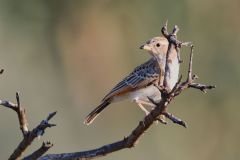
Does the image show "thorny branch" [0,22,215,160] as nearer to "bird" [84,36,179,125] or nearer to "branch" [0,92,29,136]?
"branch" [0,92,29,136]

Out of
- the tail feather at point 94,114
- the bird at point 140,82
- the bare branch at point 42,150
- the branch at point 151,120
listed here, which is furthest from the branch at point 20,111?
the tail feather at point 94,114

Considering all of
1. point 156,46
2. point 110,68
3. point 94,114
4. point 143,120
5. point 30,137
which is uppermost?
point 30,137

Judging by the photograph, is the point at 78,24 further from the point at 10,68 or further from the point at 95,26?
the point at 10,68

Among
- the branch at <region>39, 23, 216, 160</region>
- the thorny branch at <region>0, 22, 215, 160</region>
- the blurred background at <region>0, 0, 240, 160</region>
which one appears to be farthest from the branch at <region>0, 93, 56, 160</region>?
the blurred background at <region>0, 0, 240, 160</region>

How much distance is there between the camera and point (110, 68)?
471 inches

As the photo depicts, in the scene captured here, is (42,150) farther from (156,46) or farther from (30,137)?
(156,46)

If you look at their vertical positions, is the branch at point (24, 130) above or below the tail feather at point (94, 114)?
above

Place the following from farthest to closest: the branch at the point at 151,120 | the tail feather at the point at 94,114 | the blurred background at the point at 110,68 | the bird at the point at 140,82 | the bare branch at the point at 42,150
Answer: the blurred background at the point at 110,68 < the tail feather at the point at 94,114 < the bird at the point at 140,82 < the branch at the point at 151,120 < the bare branch at the point at 42,150

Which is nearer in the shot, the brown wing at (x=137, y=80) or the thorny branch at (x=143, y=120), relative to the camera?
the thorny branch at (x=143, y=120)

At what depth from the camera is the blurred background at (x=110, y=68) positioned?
10.7 meters

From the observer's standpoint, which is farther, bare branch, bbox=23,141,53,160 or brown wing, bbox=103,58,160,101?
brown wing, bbox=103,58,160,101

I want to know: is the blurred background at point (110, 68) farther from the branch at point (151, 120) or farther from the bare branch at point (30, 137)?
A: the bare branch at point (30, 137)

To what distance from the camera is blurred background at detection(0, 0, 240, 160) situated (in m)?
10.7

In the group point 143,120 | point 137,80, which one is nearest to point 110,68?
point 137,80
